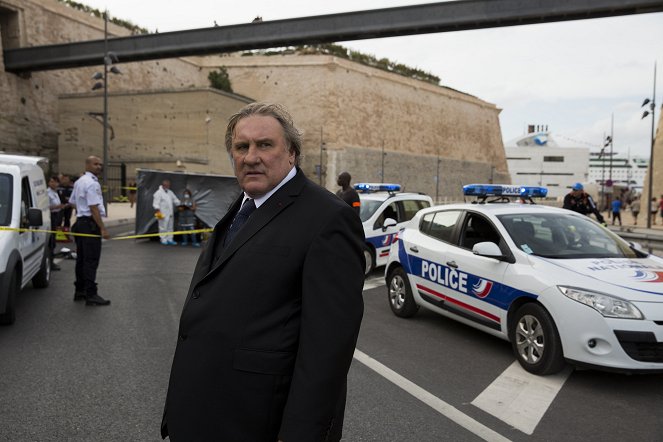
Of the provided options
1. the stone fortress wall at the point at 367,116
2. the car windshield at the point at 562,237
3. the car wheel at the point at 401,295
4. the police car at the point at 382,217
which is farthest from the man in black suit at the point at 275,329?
the stone fortress wall at the point at 367,116

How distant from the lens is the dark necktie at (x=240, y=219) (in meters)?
2.08

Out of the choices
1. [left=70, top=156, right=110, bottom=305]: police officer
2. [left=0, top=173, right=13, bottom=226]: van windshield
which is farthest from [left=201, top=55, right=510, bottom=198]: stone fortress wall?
[left=0, top=173, right=13, bottom=226]: van windshield

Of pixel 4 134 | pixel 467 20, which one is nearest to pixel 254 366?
pixel 467 20

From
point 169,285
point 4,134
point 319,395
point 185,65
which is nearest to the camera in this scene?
point 319,395

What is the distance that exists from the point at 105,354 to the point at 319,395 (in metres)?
4.29

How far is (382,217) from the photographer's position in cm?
1083

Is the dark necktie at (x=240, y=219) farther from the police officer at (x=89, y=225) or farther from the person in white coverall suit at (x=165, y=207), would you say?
the person in white coverall suit at (x=165, y=207)

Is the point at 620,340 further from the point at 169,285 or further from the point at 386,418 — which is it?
the point at 169,285

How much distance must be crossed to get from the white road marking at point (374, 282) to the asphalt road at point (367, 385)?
210cm

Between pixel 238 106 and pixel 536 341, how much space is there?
3742cm

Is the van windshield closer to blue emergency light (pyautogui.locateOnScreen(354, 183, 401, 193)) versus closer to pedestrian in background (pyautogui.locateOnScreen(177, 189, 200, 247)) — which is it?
blue emergency light (pyautogui.locateOnScreen(354, 183, 401, 193))

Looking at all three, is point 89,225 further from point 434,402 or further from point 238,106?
point 238,106

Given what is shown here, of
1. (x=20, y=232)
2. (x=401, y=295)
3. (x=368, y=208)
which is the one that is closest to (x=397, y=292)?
(x=401, y=295)

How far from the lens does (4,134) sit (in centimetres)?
3341
